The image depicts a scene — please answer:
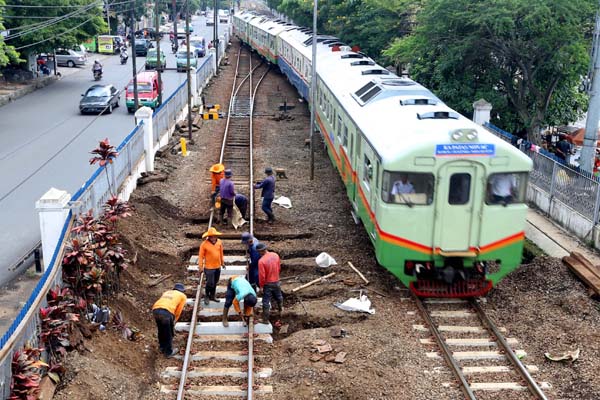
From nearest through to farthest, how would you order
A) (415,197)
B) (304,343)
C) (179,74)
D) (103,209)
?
(304,343) < (415,197) < (103,209) < (179,74)

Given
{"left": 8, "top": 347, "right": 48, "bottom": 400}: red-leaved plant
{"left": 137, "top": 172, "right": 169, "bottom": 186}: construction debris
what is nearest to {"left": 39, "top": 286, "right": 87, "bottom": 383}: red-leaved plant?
{"left": 8, "top": 347, "right": 48, "bottom": 400}: red-leaved plant

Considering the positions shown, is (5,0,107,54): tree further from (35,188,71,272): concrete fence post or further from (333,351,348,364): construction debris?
(333,351,348,364): construction debris

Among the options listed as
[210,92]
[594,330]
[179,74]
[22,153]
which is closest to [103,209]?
[594,330]

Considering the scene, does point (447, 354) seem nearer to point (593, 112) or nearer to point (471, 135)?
point (471, 135)

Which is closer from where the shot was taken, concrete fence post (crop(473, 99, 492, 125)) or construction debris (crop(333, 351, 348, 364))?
construction debris (crop(333, 351, 348, 364))

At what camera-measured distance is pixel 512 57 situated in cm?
1992

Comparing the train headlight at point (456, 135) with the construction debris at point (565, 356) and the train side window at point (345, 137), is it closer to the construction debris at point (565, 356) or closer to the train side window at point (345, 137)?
the construction debris at point (565, 356)

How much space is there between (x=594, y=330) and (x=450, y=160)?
3489 millimetres

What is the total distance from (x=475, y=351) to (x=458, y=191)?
2596mm

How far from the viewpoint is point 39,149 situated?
2422 cm

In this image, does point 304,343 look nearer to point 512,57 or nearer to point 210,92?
point 512,57

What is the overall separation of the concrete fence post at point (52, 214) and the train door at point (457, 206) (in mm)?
6167

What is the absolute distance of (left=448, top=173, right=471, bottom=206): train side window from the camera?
11.0 meters

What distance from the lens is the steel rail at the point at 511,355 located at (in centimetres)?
888
